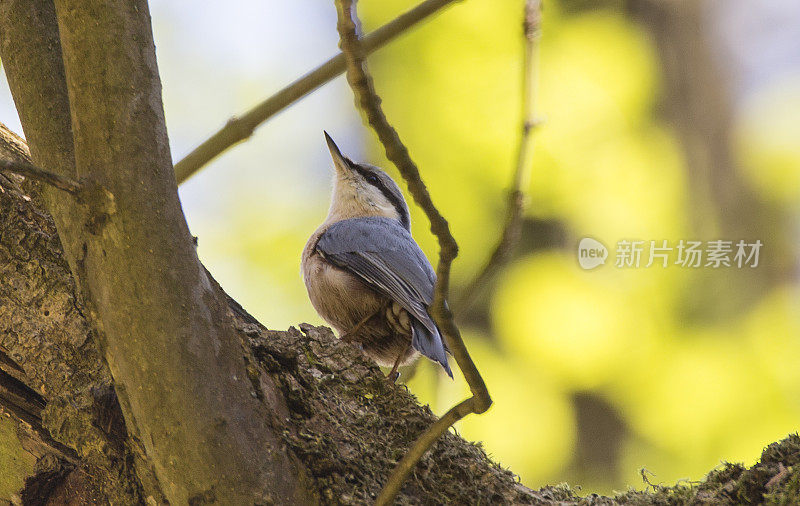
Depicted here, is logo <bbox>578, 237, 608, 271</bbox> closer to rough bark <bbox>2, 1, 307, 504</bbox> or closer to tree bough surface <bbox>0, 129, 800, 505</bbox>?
tree bough surface <bbox>0, 129, 800, 505</bbox>

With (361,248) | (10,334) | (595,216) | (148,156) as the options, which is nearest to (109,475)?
(10,334)

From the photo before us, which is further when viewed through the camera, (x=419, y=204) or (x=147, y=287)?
(x=147, y=287)

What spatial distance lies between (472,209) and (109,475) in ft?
11.9

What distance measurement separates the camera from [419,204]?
53.2 inches

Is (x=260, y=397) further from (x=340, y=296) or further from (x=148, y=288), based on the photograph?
(x=340, y=296)

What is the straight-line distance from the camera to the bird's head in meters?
4.02

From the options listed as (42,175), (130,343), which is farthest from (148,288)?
(42,175)

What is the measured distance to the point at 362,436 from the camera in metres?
1.92

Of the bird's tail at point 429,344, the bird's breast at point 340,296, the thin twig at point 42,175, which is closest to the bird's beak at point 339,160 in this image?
the bird's breast at point 340,296

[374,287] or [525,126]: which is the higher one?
[374,287]

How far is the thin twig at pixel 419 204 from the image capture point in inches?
49.8

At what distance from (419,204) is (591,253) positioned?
3858 millimetres

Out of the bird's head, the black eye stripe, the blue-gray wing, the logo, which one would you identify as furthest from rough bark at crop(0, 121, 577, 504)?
the logo

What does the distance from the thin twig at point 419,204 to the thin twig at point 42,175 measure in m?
0.59
